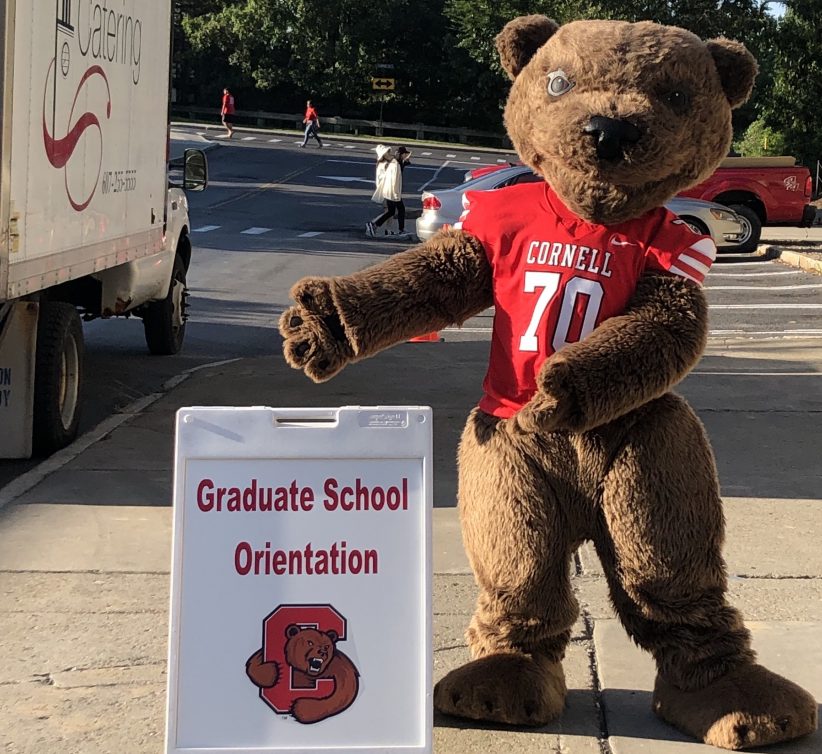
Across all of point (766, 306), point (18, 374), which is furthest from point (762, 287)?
point (18, 374)

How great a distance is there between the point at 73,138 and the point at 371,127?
1967 inches

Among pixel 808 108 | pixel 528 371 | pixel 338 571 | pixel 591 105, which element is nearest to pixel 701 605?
pixel 528 371

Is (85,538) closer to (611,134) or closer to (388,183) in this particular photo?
(611,134)

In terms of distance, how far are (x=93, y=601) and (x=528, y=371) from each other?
218 centimetres

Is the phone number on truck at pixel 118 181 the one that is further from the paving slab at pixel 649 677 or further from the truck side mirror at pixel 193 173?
the paving slab at pixel 649 677

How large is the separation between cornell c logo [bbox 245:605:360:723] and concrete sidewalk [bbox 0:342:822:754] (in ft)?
1.82

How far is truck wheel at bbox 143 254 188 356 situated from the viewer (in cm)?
1081

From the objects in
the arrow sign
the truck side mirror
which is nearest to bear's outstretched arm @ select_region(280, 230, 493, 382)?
the truck side mirror

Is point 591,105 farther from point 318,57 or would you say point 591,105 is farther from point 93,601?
A: point 318,57

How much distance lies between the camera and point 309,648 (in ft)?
10.6

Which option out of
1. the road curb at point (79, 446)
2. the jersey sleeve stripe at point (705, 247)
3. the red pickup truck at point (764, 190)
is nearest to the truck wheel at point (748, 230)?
the red pickup truck at point (764, 190)

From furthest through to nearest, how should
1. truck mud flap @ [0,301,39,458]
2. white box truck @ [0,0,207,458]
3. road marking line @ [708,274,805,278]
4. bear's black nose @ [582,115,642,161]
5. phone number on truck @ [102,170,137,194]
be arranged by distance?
road marking line @ [708,274,805,278] < phone number on truck @ [102,170,137,194] < truck mud flap @ [0,301,39,458] < white box truck @ [0,0,207,458] < bear's black nose @ [582,115,642,161]

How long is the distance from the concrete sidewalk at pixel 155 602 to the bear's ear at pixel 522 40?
192 cm

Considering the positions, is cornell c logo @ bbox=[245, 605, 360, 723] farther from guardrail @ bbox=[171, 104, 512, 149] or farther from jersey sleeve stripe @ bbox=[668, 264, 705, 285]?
guardrail @ bbox=[171, 104, 512, 149]
